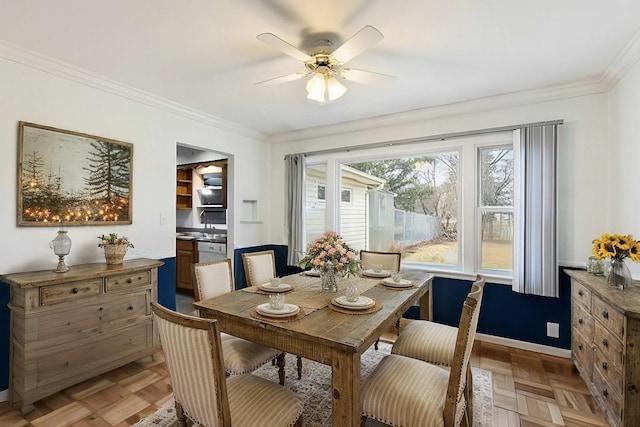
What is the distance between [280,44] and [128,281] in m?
2.21

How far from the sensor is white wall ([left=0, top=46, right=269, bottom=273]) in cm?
227

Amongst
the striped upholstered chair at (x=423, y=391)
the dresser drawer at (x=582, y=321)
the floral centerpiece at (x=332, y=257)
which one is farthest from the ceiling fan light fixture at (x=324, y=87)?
the dresser drawer at (x=582, y=321)

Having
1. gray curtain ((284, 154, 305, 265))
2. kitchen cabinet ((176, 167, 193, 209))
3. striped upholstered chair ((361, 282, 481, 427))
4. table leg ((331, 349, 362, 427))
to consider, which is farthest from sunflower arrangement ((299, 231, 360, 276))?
kitchen cabinet ((176, 167, 193, 209))

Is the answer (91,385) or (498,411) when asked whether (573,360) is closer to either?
(498,411)

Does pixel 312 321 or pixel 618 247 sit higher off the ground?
pixel 618 247

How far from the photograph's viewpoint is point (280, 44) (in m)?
1.84

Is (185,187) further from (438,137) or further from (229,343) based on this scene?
(438,137)

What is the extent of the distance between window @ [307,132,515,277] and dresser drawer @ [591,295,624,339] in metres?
1.10

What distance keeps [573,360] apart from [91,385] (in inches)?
154

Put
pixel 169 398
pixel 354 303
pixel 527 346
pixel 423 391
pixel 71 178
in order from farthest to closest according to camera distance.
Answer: pixel 527 346
pixel 71 178
pixel 169 398
pixel 354 303
pixel 423 391

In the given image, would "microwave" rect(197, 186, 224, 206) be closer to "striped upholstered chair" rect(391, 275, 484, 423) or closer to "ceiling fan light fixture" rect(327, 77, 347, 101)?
"ceiling fan light fixture" rect(327, 77, 347, 101)

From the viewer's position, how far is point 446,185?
363 centimetres

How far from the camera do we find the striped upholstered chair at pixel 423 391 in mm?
1400

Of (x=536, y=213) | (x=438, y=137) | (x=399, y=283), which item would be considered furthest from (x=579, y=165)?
(x=399, y=283)
